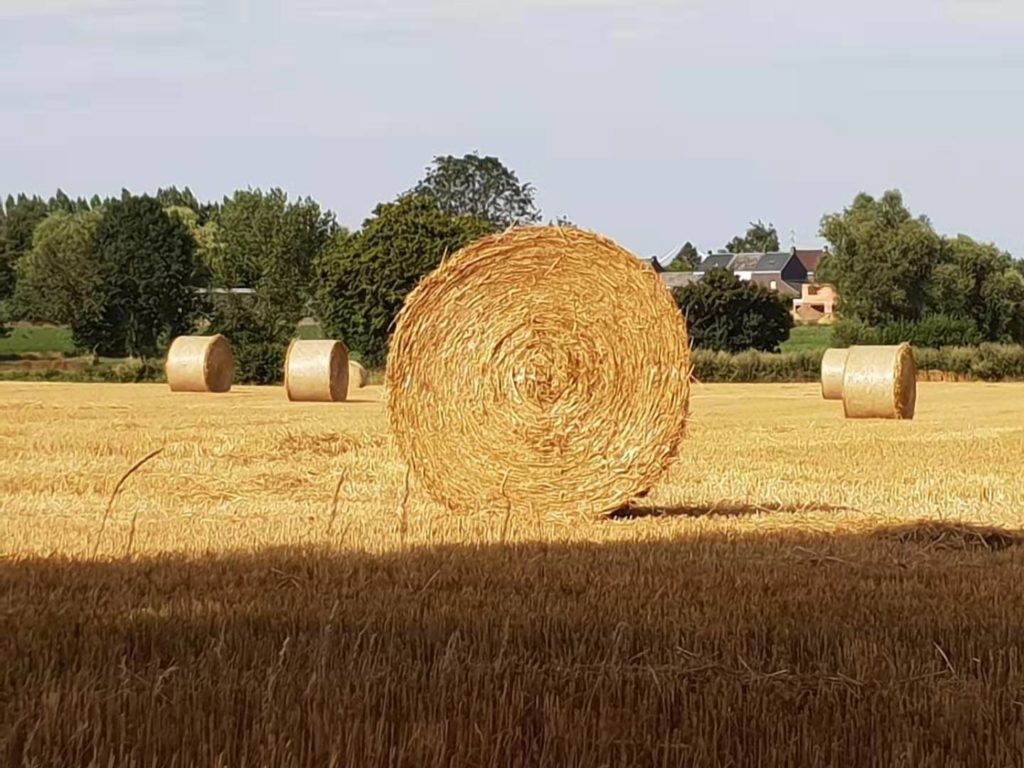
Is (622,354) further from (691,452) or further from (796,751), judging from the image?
(796,751)

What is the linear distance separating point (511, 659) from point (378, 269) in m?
49.2

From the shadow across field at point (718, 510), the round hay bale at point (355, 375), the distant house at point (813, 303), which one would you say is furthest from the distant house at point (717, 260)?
the shadow across field at point (718, 510)

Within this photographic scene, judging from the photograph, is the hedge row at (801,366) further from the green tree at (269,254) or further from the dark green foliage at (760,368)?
the green tree at (269,254)

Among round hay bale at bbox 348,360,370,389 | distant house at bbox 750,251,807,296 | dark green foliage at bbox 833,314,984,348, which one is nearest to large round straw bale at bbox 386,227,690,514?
round hay bale at bbox 348,360,370,389

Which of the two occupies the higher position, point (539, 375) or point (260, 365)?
point (539, 375)

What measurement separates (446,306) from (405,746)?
7629 millimetres

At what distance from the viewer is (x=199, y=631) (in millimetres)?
6242

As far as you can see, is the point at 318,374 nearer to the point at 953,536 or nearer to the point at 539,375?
the point at 539,375

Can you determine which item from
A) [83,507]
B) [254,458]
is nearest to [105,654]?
[83,507]

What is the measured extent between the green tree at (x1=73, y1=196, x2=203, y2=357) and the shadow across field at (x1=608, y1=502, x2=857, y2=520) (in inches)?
2086

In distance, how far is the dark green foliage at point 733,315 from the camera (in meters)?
60.1

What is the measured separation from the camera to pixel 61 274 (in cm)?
7419

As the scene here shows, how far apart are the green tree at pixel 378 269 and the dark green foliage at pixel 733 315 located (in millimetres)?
9756

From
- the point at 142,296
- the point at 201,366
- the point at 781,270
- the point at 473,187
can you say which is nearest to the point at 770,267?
the point at 781,270
